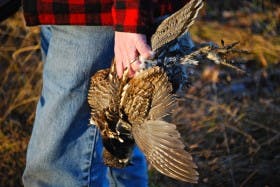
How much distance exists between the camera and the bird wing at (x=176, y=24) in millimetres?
2285

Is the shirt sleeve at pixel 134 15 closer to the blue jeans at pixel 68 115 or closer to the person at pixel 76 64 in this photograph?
the person at pixel 76 64

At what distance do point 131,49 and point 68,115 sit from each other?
519mm

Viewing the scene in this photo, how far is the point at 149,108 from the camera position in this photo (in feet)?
8.00

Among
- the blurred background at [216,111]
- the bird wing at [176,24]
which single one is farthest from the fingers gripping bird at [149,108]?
the blurred background at [216,111]

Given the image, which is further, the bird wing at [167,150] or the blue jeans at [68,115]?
the blue jeans at [68,115]

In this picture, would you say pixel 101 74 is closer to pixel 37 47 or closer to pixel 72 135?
pixel 72 135

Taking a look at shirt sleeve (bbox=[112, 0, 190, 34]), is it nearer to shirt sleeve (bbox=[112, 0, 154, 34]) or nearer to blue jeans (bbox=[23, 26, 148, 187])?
shirt sleeve (bbox=[112, 0, 154, 34])

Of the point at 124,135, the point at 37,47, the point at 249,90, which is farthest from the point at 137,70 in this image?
the point at 249,90

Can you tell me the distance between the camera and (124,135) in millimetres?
2658

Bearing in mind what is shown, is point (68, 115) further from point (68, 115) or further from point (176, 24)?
point (176, 24)

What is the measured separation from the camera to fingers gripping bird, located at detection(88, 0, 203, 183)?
2.30m

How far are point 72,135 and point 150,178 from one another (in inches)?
51.8

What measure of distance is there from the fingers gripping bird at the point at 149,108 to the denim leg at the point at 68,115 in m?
0.08

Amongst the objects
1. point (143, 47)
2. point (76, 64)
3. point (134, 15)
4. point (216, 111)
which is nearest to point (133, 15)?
point (134, 15)
